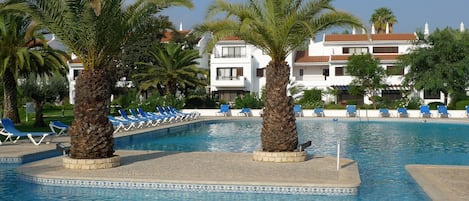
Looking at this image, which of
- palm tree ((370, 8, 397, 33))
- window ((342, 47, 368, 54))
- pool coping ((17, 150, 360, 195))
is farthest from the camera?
palm tree ((370, 8, 397, 33))

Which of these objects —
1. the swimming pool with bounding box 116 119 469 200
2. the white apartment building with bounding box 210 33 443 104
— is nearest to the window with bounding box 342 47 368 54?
the white apartment building with bounding box 210 33 443 104

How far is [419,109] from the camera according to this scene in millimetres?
40312

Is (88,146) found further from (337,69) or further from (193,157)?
(337,69)

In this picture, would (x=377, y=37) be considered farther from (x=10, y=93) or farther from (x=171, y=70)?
(x=10, y=93)

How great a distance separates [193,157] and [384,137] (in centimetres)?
1156

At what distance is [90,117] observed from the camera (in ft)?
44.2

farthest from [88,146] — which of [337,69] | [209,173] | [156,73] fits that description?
[337,69]

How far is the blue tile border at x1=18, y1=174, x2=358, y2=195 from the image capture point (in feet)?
35.9

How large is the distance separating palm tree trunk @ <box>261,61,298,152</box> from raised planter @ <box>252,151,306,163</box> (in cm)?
21

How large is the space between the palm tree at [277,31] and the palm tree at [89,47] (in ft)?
9.70

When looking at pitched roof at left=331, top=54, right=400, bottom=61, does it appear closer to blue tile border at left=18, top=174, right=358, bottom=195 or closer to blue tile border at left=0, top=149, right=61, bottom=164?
blue tile border at left=0, top=149, right=61, bottom=164

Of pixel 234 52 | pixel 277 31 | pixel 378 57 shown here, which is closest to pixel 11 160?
pixel 277 31

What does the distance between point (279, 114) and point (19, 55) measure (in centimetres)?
1408

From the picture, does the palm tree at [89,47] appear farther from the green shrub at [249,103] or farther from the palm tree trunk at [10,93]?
the green shrub at [249,103]
